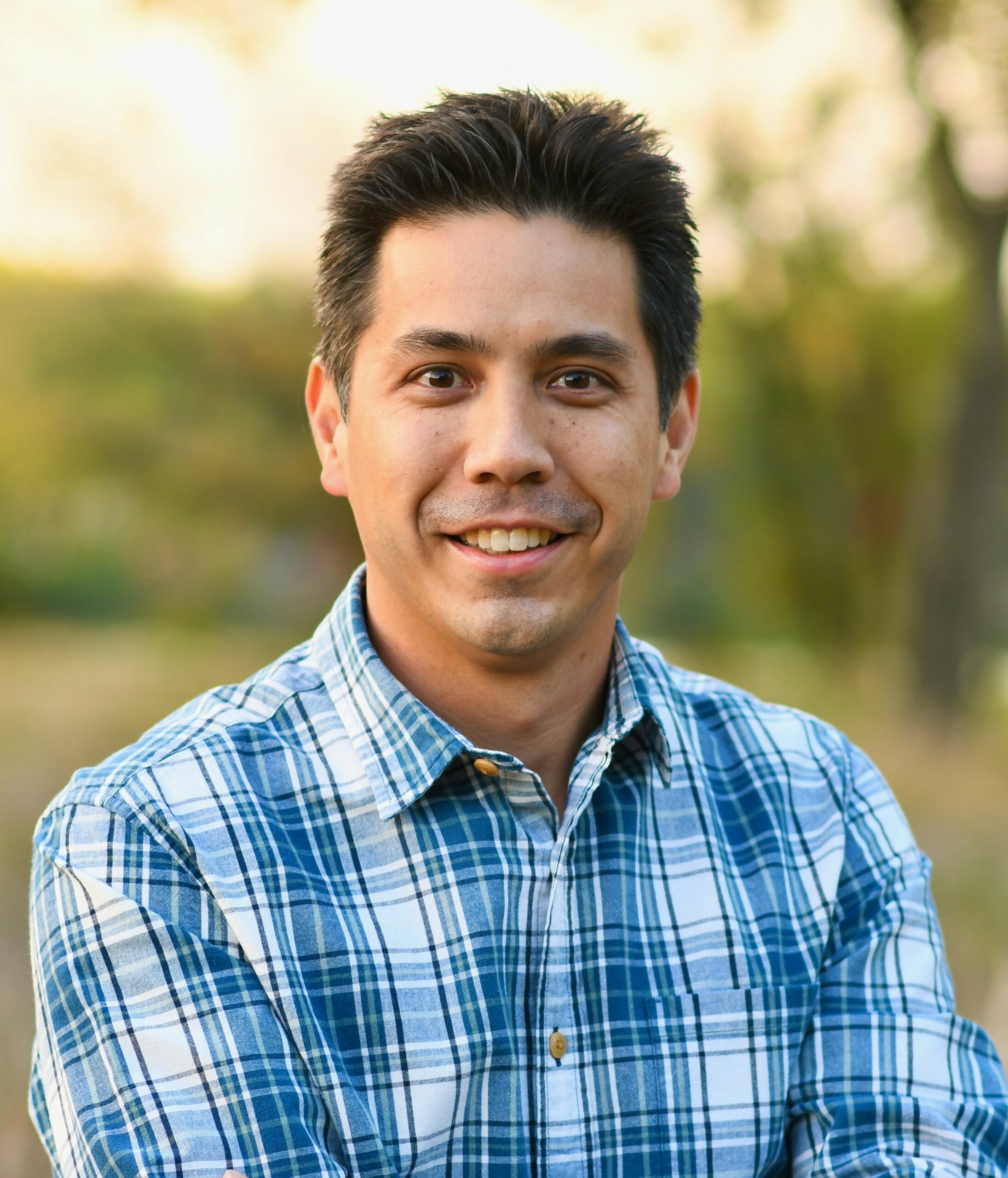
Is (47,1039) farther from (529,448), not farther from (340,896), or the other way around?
(529,448)

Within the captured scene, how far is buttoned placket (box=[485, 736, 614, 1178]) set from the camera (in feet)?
5.05

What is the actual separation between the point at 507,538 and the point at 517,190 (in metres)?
0.49

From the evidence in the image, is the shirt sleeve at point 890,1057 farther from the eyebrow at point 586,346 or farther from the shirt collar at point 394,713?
the eyebrow at point 586,346

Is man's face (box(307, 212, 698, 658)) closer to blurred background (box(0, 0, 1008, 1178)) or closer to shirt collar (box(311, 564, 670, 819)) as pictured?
shirt collar (box(311, 564, 670, 819))

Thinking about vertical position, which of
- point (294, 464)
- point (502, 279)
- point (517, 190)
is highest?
point (294, 464)

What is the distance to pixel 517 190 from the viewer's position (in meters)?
1.73

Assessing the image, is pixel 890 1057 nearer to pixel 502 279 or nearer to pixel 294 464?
pixel 502 279

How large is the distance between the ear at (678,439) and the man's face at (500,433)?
186 mm

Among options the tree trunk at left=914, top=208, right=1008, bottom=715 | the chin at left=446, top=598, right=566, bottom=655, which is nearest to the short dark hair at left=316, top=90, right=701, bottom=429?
the chin at left=446, top=598, right=566, bottom=655

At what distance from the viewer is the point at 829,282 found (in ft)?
28.7

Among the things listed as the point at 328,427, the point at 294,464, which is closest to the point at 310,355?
the point at 294,464

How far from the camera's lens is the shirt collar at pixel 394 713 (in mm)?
1618

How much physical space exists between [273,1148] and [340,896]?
297 millimetres

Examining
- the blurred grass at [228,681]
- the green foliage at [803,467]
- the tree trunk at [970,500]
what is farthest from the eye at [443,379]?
the green foliage at [803,467]
